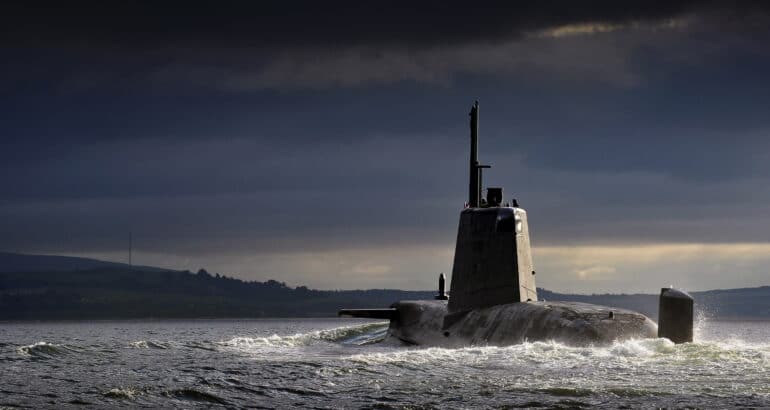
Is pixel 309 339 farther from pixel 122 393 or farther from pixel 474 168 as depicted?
pixel 122 393

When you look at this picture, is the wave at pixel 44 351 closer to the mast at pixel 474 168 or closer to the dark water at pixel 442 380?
the dark water at pixel 442 380

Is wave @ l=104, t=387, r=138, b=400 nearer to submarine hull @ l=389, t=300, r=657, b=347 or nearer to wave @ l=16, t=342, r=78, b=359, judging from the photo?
submarine hull @ l=389, t=300, r=657, b=347

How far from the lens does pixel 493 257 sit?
1160 inches

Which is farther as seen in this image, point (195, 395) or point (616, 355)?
point (616, 355)

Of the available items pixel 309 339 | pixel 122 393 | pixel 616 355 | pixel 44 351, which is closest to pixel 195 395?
pixel 122 393

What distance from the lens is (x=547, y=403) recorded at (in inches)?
651

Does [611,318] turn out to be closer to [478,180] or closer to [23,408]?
[478,180]

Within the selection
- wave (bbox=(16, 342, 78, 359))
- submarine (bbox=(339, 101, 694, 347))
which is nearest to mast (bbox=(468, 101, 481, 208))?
submarine (bbox=(339, 101, 694, 347))

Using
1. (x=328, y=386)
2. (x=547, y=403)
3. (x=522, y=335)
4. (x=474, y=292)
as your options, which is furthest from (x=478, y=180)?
(x=547, y=403)

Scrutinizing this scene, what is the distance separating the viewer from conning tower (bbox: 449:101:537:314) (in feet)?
95.6

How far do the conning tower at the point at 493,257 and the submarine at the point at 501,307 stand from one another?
28mm

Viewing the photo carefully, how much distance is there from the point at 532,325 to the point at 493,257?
176 inches

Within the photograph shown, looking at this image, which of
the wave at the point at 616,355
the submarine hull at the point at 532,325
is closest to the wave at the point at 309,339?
the submarine hull at the point at 532,325

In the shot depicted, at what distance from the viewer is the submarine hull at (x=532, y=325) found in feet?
76.8
